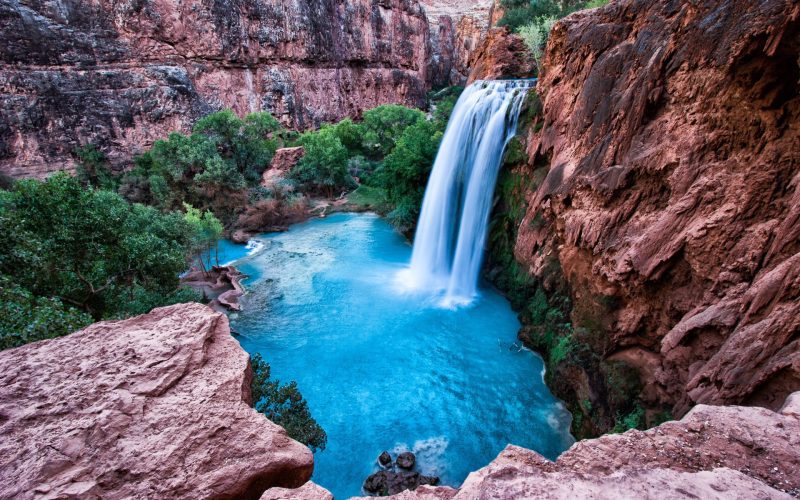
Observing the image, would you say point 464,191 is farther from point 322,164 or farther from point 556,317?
point 322,164

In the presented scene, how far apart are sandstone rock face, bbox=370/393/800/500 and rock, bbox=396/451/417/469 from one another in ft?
20.5

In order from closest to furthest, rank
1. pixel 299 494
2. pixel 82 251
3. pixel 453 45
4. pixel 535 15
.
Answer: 1. pixel 299 494
2. pixel 82 251
3. pixel 535 15
4. pixel 453 45

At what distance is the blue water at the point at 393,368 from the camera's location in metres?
9.37

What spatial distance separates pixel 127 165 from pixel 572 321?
33514 mm

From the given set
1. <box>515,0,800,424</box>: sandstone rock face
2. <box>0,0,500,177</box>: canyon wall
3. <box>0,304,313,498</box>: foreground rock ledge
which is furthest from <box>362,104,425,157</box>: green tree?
<box>0,304,313,498</box>: foreground rock ledge

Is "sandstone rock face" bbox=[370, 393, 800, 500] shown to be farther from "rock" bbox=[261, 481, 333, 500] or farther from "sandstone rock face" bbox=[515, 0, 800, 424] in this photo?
"sandstone rock face" bbox=[515, 0, 800, 424]

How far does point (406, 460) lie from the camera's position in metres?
8.78

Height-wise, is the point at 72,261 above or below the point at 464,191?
below

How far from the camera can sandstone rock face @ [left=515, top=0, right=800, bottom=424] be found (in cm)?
534

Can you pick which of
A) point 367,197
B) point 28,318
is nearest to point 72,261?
point 28,318

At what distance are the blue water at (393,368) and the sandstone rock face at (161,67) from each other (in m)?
20.2

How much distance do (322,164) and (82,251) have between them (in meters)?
21.5

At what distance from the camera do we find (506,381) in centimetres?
1148

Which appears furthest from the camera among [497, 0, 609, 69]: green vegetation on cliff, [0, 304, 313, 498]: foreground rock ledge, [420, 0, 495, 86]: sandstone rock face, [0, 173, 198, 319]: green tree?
[420, 0, 495, 86]: sandstone rock face
